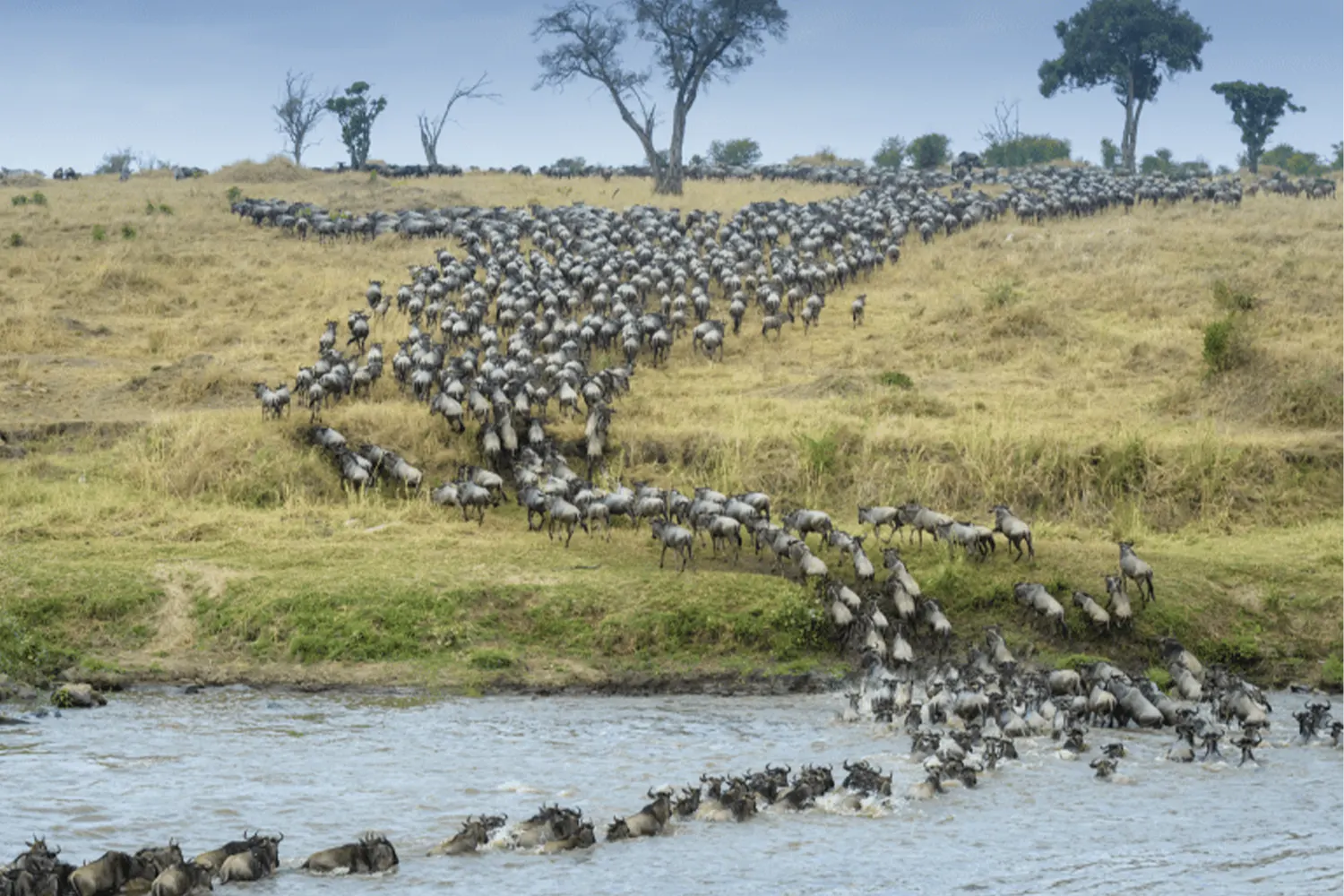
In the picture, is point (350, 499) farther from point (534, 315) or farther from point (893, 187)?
point (893, 187)

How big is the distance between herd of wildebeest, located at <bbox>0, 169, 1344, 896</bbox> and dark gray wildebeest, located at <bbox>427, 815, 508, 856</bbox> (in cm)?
2

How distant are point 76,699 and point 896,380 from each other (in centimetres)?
1465

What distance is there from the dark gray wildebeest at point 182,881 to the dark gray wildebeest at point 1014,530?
33.1 ft

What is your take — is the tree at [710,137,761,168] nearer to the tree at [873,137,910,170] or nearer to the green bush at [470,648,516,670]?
the tree at [873,137,910,170]

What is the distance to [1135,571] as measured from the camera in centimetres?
1616

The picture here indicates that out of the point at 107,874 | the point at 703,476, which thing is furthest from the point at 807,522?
the point at 107,874

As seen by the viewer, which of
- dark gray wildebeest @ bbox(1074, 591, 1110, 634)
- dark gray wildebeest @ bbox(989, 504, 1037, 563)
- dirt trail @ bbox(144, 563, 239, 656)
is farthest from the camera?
dark gray wildebeest @ bbox(989, 504, 1037, 563)

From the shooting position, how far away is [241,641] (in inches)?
617

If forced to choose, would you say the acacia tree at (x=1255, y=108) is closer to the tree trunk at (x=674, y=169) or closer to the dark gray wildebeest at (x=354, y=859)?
the tree trunk at (x=674, y=169)

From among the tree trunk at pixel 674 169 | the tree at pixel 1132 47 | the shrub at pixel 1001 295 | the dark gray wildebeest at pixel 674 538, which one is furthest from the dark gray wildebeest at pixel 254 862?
the tree at pixel 1132 47

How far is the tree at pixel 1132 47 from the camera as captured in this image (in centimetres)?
7206

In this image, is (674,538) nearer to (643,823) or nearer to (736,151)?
(643,823)

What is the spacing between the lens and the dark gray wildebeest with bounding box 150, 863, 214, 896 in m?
8.80

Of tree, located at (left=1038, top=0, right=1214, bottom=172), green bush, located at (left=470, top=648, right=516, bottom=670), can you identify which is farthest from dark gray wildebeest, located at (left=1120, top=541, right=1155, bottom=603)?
tree, located at (left=1038, top=0, right=1214, bottom=172)
